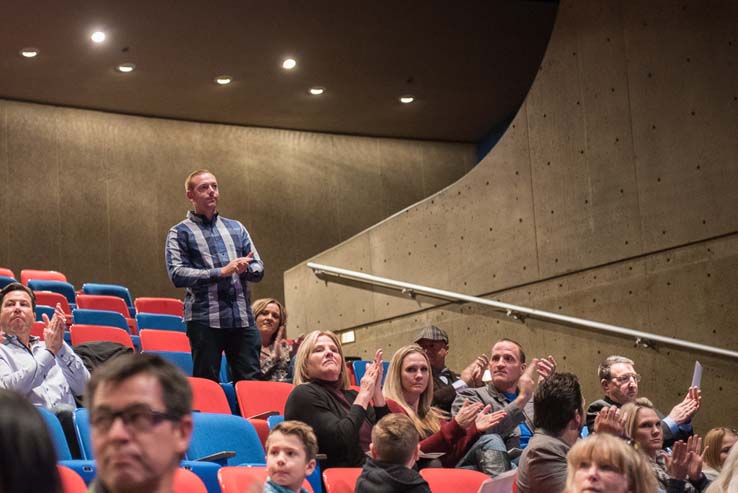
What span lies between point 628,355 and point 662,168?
3.74ft

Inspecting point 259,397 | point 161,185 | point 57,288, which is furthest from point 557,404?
point 161,185

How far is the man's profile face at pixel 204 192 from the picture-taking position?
205 inches

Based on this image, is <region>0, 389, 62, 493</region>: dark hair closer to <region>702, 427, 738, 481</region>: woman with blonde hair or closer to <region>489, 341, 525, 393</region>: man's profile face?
<region>489, 341, 525, 393</region>: man's profile face

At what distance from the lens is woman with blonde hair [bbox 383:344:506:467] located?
159 inches

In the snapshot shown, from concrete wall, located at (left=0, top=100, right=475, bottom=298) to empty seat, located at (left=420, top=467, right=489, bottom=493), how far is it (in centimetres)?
743

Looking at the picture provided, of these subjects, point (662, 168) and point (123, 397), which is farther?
point (662, 168)

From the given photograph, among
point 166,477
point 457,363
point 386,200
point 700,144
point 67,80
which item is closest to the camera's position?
point 166,477

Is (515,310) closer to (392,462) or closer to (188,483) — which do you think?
(392,462)

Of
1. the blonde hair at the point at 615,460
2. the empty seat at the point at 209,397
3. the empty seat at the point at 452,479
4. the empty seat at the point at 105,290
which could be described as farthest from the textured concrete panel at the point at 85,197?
the blonde hair at the point at 615,460

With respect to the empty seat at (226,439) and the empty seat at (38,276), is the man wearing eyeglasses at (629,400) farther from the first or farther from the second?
the empty seat at (38,276)

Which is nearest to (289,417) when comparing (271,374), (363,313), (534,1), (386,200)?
(271,374)

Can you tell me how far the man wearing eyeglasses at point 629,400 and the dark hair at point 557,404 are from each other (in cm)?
131

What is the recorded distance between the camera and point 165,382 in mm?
1415

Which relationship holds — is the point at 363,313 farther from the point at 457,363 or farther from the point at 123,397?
the point at 123,397
